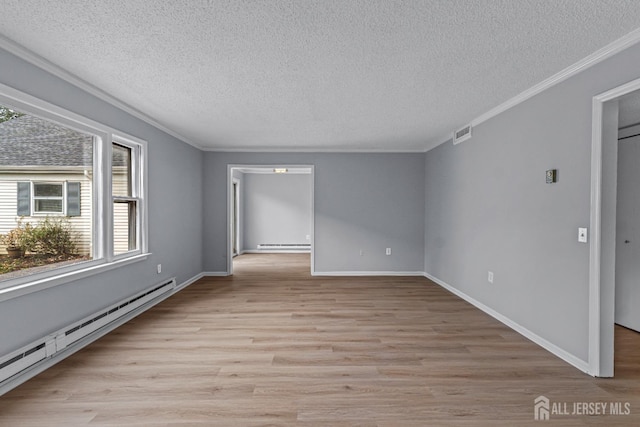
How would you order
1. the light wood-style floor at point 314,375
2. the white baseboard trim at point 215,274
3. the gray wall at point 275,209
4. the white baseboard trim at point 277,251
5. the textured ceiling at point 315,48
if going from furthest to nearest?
the gray wall at point 275,209 < the white baseboard trim at point 277,251 < the white baseboard trim at point 215,274 < the light wood-style floor at point 314,375 < the textured ceiling at point 315,48

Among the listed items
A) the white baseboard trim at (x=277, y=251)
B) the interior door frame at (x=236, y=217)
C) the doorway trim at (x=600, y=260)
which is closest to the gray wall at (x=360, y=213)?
the interior door frame at (x=236, y=217)

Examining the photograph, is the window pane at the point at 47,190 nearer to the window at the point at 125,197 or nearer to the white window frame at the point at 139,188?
the window at the point at 125,197

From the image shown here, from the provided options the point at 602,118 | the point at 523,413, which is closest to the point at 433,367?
the point at 523,413

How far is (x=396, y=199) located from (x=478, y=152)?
2.07 m

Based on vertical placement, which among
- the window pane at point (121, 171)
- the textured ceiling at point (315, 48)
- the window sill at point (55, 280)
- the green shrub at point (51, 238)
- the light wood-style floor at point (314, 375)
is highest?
the textured ceiling at point (315, 48)

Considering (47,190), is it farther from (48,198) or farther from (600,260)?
(600,260)

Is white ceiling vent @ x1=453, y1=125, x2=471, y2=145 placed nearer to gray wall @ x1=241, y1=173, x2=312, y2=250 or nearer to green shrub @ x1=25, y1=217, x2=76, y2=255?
green shrub @ x1=25, y1=217, x2=76, y2=255

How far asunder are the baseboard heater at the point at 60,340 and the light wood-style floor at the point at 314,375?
121 millimetres

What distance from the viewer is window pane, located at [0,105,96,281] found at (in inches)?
88.6

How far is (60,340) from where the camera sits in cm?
247

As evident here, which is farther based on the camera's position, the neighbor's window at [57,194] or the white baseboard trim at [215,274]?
the white baseboard trim at [215,274]

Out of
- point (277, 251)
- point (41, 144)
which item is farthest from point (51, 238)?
point (277, 251)

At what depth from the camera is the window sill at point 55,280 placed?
2.12 meters

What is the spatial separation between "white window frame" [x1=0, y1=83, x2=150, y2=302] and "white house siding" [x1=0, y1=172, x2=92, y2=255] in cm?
7
